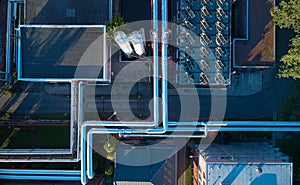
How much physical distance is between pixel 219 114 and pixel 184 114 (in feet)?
14.7

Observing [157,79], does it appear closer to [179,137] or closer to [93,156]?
[179,137]

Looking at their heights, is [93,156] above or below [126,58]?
below

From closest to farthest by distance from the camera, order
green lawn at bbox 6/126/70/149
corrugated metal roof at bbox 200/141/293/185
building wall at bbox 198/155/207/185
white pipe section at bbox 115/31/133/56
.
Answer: white pipe section at bbox 115/31/133/56 < corrugated metal roof at bbox 200/141/293/185 < building wall at bbox 198/155/207/185 < green lawn at bbox 6/126/70/149

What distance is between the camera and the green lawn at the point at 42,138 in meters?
45.5

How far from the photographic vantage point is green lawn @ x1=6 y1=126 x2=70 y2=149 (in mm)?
45500

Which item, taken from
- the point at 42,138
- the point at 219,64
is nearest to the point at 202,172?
the point at 219,64

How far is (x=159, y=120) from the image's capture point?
42.8 meters

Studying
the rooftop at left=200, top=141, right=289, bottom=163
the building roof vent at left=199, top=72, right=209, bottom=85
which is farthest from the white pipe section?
the rooftop at left=200, top=141, right=289, bottom=163

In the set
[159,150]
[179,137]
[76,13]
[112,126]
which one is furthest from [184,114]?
[76,13]

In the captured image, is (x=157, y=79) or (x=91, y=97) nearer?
(x=157, y=79)

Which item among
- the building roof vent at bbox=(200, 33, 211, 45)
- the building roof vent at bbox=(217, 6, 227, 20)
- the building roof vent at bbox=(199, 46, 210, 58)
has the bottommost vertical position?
the building roof vent at bbox=(199, 46, 210, 58)

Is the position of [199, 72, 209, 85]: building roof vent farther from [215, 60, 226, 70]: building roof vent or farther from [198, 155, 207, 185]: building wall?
[198, 155, 207, 185]: building wall

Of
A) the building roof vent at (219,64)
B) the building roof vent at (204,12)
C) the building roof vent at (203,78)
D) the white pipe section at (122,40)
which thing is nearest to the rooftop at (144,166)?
the building roof vent at (203,78)

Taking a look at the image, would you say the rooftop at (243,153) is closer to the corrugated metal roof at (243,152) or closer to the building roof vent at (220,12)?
the corrugated metal roof at (243,152)
